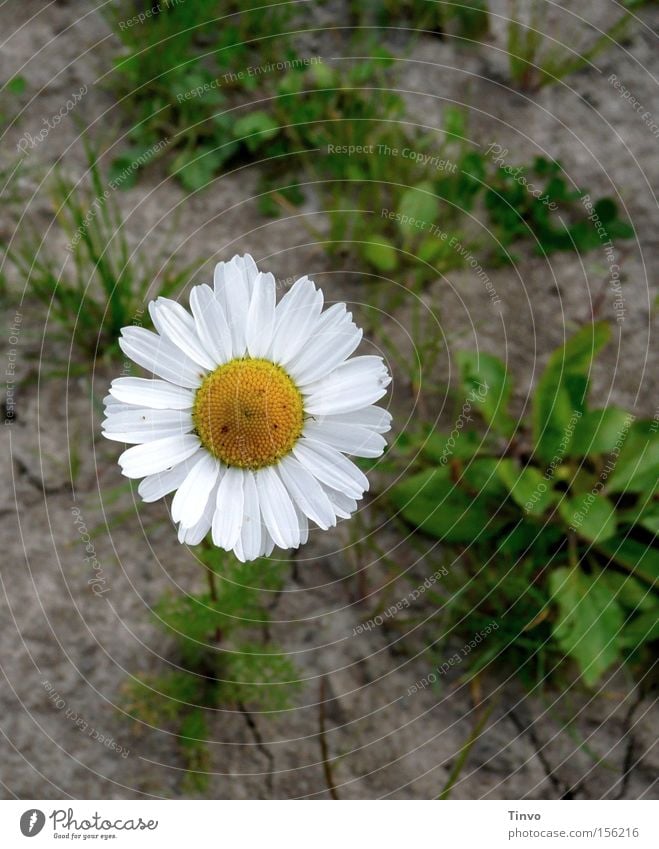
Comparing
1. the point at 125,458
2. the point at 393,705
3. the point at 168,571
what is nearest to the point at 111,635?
the point at 168,571

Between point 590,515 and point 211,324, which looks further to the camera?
point 590,515

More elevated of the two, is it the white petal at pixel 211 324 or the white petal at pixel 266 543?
the white petal at pixel 211 324

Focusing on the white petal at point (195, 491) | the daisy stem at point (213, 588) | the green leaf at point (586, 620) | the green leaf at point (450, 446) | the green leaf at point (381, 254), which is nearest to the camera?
the white petal at point (195, 491)

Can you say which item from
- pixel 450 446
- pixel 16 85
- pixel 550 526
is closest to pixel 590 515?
pixel 550 526

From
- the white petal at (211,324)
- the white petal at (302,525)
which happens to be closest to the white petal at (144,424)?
the white petal at (211,324)

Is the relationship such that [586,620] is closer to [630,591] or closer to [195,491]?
[630,591]

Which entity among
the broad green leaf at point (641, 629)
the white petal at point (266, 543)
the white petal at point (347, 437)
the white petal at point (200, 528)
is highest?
the white petal at point (347, 437)

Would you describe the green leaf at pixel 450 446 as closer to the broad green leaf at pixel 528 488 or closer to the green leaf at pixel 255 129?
the broad green leaf at pixel 528 488

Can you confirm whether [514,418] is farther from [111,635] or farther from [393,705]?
[111,635]
